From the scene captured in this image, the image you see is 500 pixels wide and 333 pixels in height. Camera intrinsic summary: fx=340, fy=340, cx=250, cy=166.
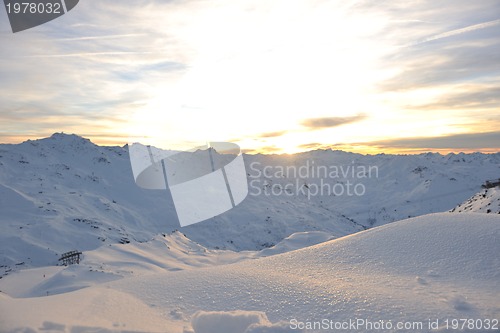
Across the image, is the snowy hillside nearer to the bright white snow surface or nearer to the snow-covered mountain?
the snow-covered mountain

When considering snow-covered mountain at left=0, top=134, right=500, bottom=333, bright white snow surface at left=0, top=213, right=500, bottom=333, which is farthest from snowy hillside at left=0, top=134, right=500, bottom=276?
bright white snow surface at left=0, top=213, right=500, bottom=333

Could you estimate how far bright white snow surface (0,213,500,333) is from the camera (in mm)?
4363

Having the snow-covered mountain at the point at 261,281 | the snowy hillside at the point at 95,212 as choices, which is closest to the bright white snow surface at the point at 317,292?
the snow-covered mountain at the point at 261,281

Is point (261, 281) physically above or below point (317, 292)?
below

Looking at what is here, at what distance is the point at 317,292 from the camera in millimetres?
5160

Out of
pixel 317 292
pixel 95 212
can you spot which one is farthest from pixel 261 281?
pixel 95 212

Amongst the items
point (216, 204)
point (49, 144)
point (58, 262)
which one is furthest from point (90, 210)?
point (49, 144)

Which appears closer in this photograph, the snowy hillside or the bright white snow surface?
the bright white snow surface

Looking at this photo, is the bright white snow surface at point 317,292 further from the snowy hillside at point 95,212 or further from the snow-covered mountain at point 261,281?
the snowy hillside at point 95,212

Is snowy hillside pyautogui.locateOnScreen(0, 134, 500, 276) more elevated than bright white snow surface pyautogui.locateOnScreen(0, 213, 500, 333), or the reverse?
bright white snow surface pyautogui.locateOnScreen(0, 213, 500, 333)

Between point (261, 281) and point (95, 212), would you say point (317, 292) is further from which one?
point (95, 212)

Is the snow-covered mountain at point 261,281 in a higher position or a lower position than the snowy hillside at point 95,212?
higher

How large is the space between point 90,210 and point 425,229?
128ft

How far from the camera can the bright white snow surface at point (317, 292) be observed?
4363mm
